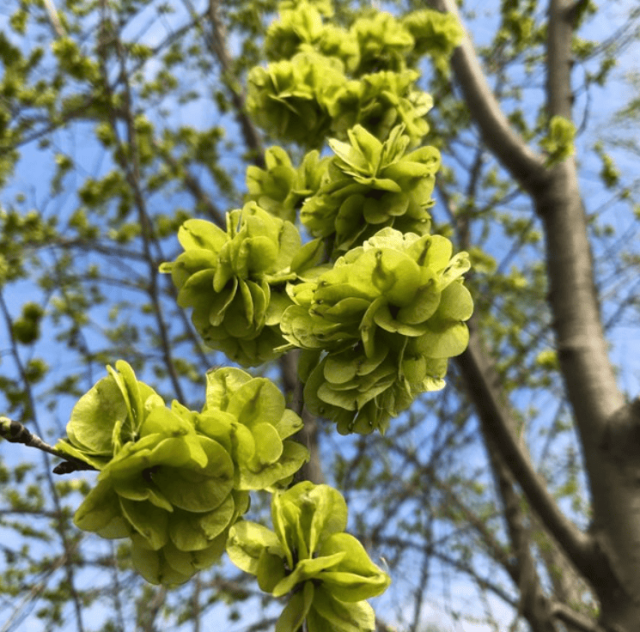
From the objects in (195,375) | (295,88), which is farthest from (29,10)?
(295,88)

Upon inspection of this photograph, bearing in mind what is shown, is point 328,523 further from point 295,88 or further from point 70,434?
point 295,88

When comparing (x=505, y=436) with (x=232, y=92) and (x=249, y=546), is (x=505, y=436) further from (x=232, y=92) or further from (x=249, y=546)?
(x=232, y=92)

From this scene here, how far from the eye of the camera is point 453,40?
2.41m

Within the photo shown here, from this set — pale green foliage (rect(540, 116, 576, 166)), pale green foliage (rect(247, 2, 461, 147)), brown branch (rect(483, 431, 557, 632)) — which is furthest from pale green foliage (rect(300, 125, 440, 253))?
brown branch (rect(483, 431, 557, 632))

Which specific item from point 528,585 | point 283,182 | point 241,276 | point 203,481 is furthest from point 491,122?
point 203,481

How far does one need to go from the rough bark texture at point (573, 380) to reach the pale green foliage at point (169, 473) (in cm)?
205

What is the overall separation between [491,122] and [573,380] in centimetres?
159

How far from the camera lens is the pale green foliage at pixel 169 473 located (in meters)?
0.78

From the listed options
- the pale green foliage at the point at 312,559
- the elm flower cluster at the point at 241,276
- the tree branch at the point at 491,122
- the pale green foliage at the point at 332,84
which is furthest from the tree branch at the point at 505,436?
the pale green foliage at the point at 312,559

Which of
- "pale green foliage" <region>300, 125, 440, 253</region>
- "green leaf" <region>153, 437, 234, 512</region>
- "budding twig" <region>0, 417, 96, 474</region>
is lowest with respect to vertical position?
"green leaf" <region>153, 437, 234, 512</region>

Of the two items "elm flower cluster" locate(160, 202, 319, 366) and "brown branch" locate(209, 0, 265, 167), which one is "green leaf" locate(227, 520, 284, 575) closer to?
"elm flower cluster" locate(160, 202, 319, 366)

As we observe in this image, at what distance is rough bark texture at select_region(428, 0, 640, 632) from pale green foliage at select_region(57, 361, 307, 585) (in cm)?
205

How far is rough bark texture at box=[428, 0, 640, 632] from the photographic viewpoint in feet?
7.97

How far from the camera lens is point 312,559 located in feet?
2.59
